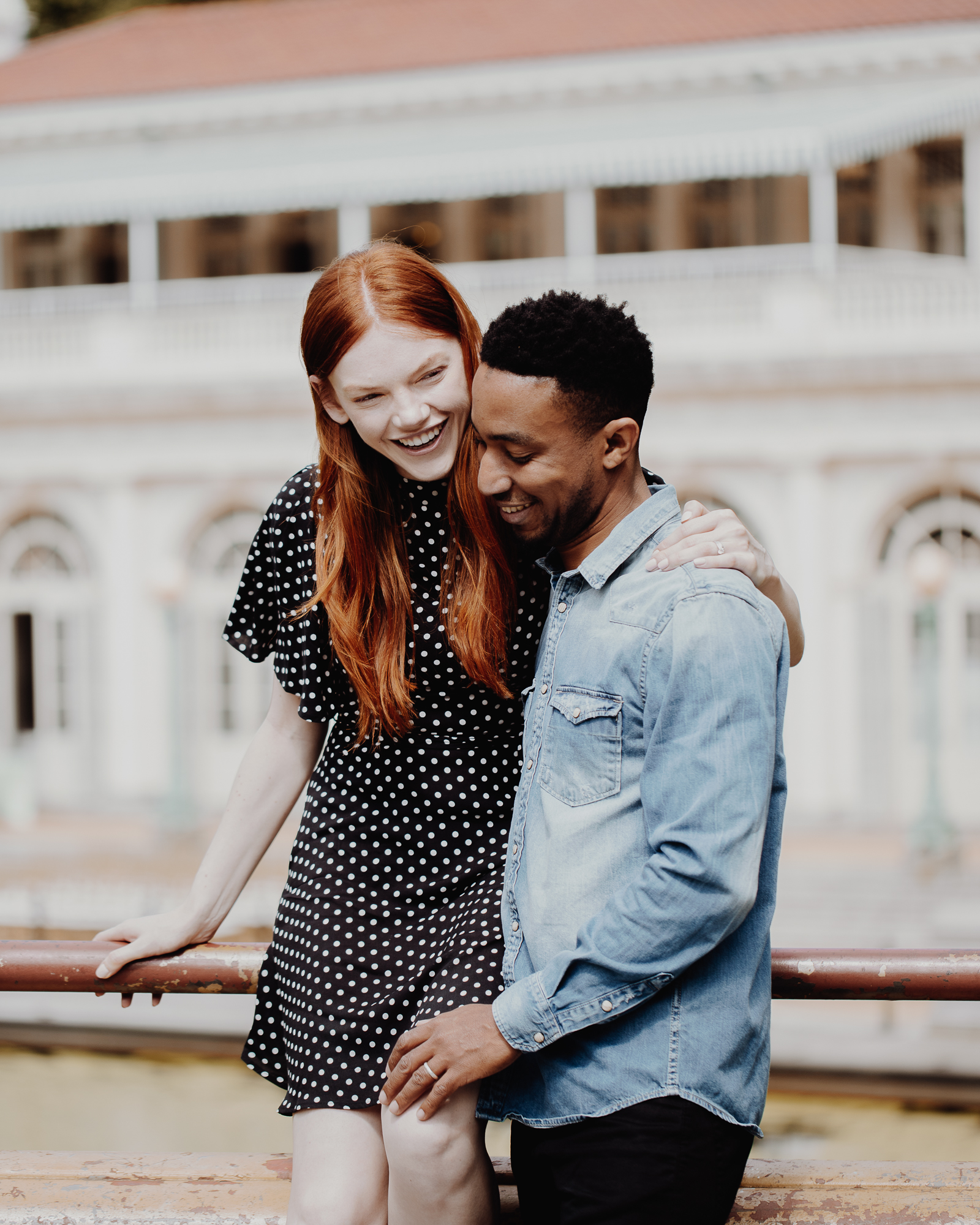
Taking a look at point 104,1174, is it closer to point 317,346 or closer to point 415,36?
point 317,346

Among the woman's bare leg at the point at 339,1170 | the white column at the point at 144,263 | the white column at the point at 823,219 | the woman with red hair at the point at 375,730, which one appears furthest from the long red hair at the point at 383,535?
the white column at the point at 144,263

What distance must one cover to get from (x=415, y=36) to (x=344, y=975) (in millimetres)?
16899

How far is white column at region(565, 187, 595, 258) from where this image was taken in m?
15.1

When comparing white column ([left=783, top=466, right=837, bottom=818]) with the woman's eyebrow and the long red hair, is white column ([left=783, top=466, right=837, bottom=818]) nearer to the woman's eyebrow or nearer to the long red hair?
the long red hair

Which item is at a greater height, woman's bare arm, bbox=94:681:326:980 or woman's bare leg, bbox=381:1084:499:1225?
woman's bare arm, bbox=94:681:326:980

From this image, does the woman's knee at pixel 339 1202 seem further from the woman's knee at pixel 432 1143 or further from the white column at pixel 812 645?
the white column at pixel 812 645

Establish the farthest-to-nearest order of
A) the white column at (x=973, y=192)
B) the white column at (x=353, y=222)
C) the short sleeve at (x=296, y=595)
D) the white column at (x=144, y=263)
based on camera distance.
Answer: the white column at (x=144, y=263)
the white column at (x=353, y=222)
the white column at (x=973, y=192)
the short sleeve at (x=296, y=595)

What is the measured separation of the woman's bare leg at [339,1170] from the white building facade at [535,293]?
12017 mm

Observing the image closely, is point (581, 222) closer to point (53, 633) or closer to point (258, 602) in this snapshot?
point (53, 633)

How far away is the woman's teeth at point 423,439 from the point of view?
208cm

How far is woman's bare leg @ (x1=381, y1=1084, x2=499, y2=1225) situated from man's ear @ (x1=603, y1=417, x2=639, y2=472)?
88 centimetres

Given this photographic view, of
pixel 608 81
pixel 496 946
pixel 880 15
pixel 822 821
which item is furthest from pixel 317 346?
pixel 880 15

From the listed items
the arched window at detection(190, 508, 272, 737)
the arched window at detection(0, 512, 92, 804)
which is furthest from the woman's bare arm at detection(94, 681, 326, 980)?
the arched window at detection(0, 512, 92, 804)

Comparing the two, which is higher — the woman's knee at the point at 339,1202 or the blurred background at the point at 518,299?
the blurred background at the point at 518,299
